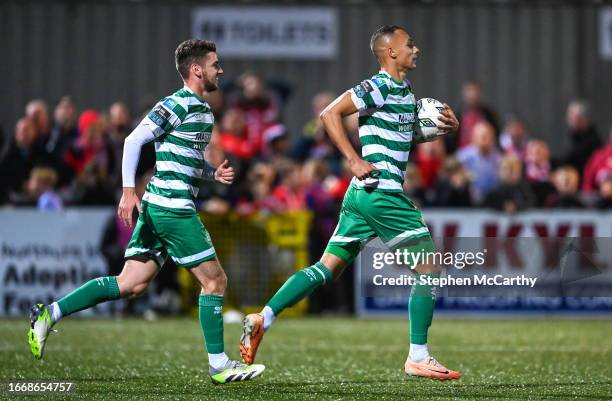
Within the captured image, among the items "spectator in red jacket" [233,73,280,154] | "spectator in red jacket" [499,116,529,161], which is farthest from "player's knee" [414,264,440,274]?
"spectator in red jacket" [233,73,280,154]

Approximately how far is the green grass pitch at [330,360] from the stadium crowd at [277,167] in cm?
160

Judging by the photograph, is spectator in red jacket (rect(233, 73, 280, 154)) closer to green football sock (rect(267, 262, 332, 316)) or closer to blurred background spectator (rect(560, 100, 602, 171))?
blurred background spectator (rect(560, 100, 602, 171))

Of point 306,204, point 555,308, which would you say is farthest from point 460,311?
point 306,204

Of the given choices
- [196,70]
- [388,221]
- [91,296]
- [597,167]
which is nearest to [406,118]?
[388,221]

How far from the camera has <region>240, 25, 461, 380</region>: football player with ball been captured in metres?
7.76

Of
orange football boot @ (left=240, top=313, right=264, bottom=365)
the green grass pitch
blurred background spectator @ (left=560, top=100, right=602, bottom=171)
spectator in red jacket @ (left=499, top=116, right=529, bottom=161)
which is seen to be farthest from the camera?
blurred background spectator @ (left=560, top=100, right=602, bottom=171)

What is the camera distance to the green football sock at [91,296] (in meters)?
7.90

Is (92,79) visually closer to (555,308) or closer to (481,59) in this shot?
(481,59)

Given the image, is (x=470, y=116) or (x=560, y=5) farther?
(x=560, y=5)

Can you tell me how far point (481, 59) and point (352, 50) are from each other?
193 cm

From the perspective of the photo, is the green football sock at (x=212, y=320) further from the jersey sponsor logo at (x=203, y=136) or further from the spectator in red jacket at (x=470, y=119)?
the spectator in red jacket at (x=470, y=119)

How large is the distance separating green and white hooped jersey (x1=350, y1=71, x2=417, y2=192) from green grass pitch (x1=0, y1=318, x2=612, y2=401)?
4.30ft

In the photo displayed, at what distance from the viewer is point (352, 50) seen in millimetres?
18531

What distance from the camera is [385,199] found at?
7.82 m
